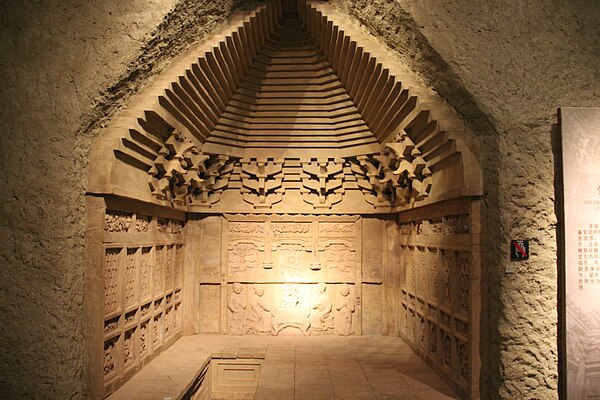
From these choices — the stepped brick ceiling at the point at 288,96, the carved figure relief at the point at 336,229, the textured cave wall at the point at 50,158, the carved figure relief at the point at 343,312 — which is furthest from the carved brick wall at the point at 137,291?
the carved figure relief at the point at 343,312

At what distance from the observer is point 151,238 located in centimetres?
650

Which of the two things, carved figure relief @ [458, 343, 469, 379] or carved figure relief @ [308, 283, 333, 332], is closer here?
carved figure relief @ [458, 343, 469, 379]

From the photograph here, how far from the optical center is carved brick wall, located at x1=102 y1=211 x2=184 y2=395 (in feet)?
17.2

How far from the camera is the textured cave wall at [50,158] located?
4289 millimetres

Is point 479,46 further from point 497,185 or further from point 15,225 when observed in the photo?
point 15,225

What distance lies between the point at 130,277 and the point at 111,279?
0.57 metres

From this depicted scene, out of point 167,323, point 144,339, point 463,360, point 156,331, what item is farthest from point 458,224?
point 167,323

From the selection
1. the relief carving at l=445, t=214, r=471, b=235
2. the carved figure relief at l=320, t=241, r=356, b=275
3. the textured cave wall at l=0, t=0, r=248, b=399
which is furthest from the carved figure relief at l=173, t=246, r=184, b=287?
the relief carving at l=445, t=214, r=471, b=235

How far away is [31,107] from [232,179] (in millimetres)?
4141

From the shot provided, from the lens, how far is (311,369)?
6.30 metres

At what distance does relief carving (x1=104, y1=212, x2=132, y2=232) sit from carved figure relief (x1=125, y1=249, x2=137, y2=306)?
1.22ft

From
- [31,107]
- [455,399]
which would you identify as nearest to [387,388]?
[455,399]

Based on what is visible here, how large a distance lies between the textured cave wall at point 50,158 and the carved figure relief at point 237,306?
380 centimetres

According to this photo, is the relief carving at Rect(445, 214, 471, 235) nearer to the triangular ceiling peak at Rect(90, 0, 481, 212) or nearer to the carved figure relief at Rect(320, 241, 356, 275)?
the triangular ceiling peak at Rect(90, 0, 481, 212)
